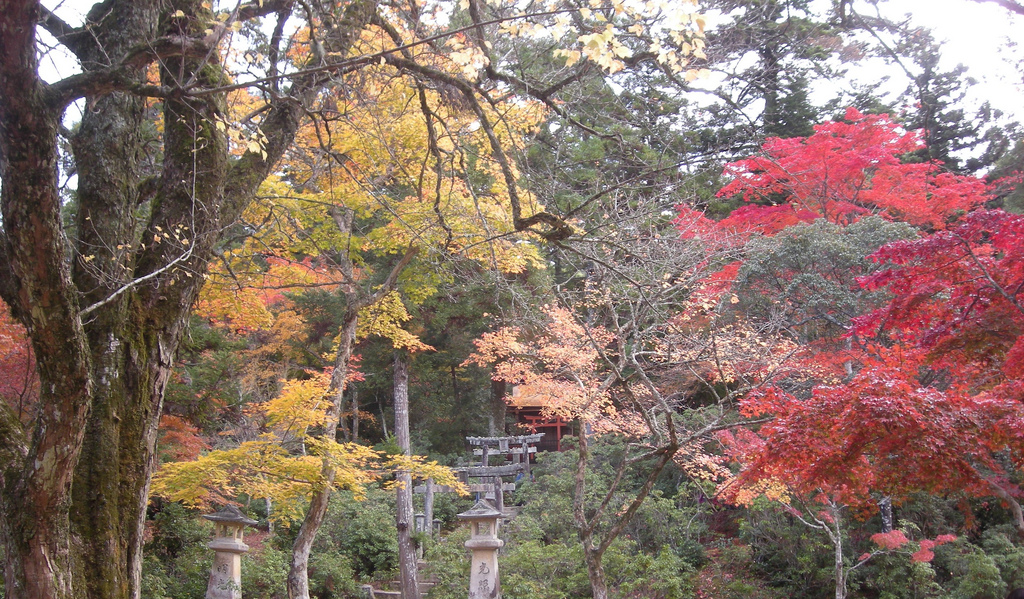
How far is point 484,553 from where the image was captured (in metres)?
6.59

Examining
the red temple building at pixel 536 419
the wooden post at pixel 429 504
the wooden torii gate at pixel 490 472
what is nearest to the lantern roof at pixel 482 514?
the wooden torii gate at pixel 490 472

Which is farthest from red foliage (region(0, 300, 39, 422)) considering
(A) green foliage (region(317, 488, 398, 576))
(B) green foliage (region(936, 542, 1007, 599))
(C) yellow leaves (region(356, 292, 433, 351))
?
(B) green foliage (region(936, 542, 1007, 599))

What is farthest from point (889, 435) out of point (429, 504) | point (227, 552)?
point (429, 504)

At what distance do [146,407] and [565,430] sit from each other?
55.3 ft

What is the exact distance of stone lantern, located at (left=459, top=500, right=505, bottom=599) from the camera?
21.0 ft

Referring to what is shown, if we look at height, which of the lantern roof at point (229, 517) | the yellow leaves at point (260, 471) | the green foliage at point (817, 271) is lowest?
the lantern roof at point (229, 517)

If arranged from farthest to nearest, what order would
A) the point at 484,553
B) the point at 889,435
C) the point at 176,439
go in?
1. the point at 176,439
2. the point at 484,553
3. the point at 889,435

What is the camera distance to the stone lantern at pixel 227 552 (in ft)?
23.6

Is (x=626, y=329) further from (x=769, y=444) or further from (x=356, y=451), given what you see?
(x=356, y=451)

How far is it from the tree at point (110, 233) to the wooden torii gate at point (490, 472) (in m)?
8.99

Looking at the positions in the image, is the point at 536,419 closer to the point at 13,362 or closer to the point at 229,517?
the point at 229,517

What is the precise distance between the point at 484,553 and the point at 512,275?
7.20 meters

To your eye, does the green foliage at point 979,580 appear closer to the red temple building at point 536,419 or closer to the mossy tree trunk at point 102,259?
the mossy tree trunk at point 102,259

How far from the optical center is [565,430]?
1917 centimetres
